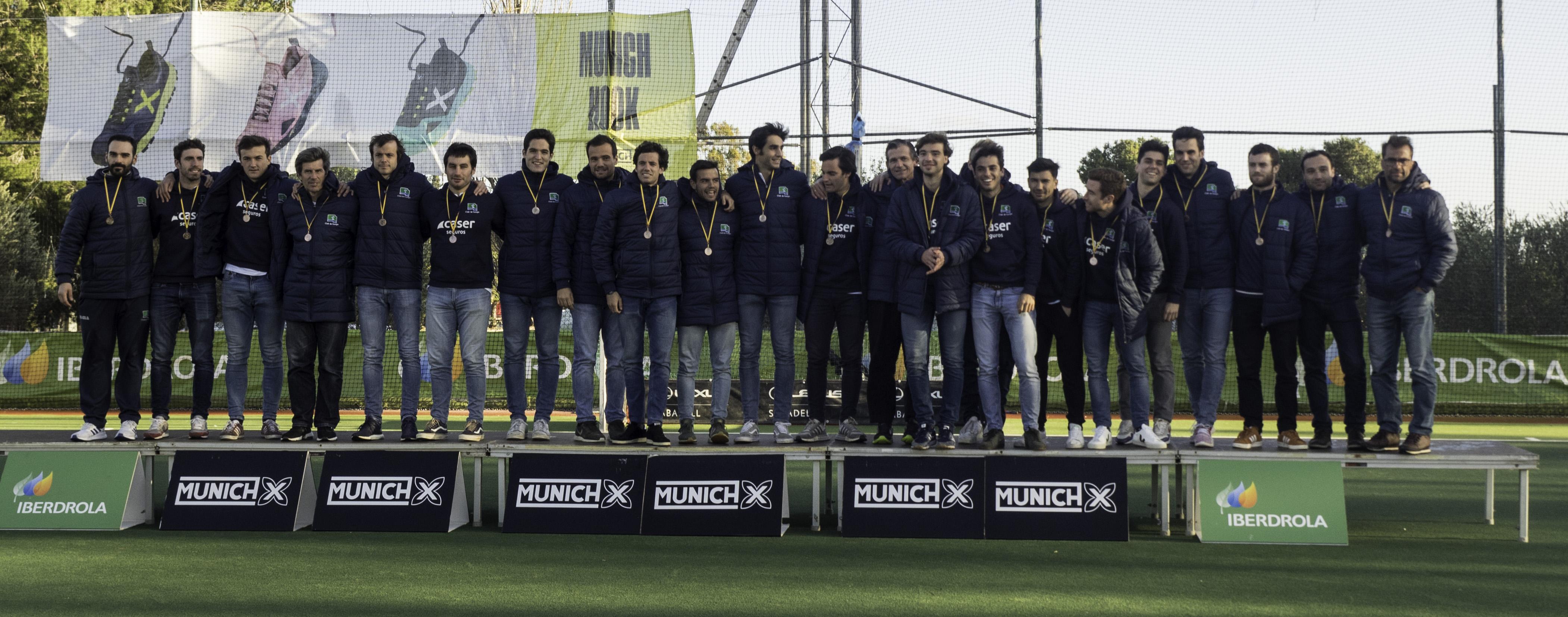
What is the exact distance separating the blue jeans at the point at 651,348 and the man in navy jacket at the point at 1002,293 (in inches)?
68.8

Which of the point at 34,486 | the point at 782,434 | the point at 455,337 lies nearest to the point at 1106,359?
the point at 782,434

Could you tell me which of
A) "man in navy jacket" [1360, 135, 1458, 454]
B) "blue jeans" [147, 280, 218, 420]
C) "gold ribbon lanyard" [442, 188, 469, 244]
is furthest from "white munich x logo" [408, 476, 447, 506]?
"man in navy jacket" [1360, 135, 1458, 454]

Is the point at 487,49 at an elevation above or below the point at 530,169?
above

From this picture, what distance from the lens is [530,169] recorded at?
6570 millimetres

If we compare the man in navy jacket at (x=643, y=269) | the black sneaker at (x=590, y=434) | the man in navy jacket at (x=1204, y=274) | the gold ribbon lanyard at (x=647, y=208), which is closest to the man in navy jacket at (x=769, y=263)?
the gold ribbon lanyard at (x=647, y=208)

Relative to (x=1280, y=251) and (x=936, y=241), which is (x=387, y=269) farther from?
(x=1280, y=251)

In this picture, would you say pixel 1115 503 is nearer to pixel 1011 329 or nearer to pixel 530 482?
pixel 1011 329

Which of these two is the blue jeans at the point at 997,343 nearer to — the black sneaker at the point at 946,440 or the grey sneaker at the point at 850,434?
the black sneaker at the point at 946,440

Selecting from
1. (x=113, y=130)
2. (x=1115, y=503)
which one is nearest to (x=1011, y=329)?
(x=1115, y=503)

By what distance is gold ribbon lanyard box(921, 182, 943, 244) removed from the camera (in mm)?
6164

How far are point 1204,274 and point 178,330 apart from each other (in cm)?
599

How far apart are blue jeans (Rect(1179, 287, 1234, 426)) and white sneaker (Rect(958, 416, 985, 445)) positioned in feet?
3.05

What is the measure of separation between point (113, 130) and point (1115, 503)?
11616 millimetres

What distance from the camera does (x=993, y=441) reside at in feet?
19.8
